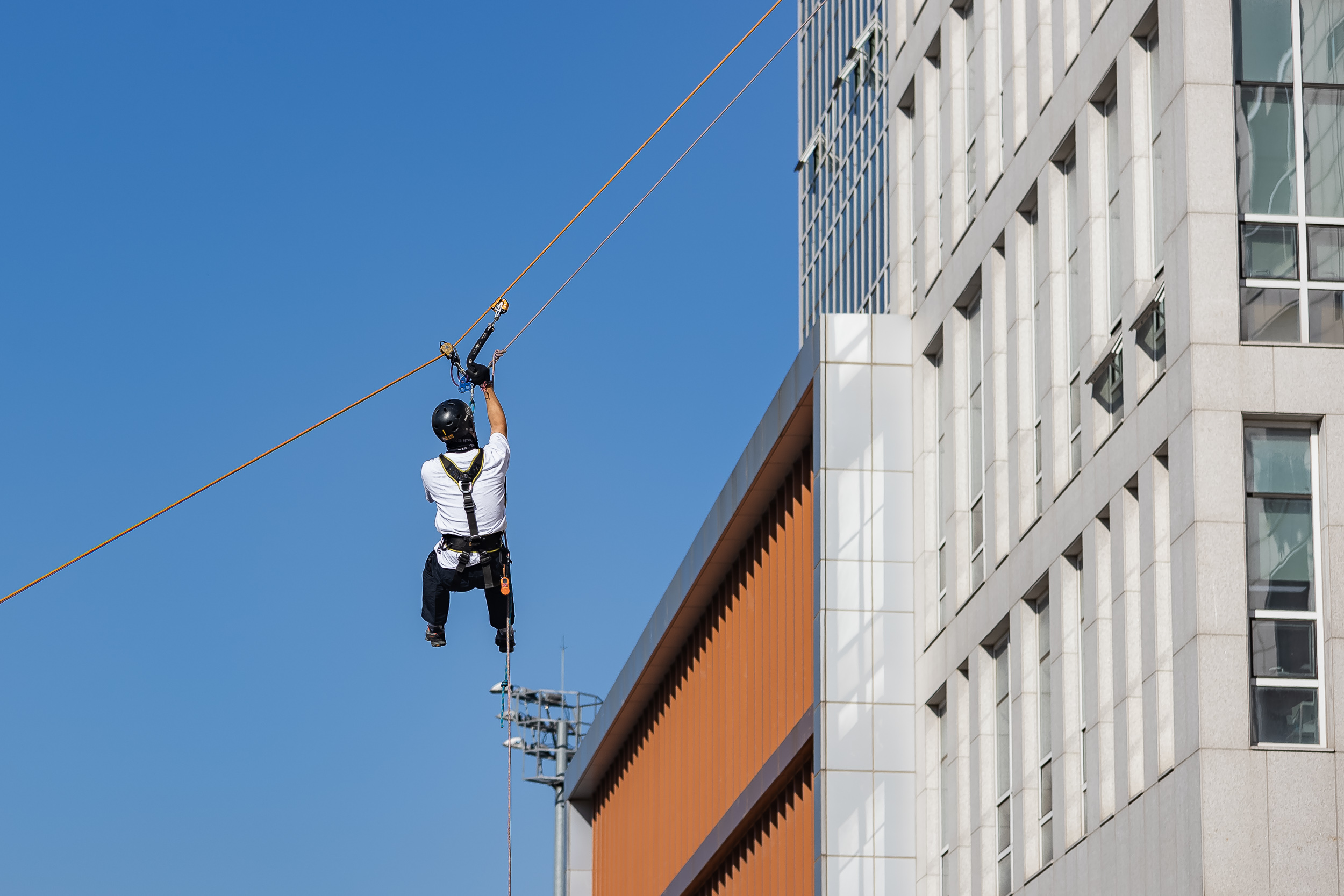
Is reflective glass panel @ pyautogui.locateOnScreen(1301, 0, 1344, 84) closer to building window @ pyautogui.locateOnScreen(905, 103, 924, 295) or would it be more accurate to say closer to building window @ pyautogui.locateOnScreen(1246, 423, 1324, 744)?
building window @ pyautogui.locateOnScreen(1246, 423, 1324, 744)

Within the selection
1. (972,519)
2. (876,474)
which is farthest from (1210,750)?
(876,474)

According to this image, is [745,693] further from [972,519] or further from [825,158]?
[825,158]

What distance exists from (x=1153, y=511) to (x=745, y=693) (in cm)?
1679

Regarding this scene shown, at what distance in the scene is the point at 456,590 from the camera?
24953 millimetres

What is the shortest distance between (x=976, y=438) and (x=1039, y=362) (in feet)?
10.3

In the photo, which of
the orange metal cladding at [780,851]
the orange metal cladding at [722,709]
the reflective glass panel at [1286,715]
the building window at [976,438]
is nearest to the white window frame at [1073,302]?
the building window at [976,438]

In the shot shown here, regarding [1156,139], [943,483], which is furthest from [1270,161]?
[943,483]

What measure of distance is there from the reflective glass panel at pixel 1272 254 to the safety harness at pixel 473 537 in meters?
8.02

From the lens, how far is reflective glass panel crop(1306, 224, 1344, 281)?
2238 centimetres

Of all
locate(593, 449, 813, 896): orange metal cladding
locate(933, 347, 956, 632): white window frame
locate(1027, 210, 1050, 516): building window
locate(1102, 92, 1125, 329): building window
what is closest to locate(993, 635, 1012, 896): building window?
locate(933, 347, 956, 632): white window frame

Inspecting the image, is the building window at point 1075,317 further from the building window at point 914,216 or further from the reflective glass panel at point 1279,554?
the building window at point 914,216

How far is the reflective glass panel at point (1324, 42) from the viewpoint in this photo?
2245cm

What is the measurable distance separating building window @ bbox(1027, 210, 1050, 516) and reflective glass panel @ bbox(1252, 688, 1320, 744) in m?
5.99

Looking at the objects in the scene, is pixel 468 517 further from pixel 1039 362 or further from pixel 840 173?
pixel 840 173
